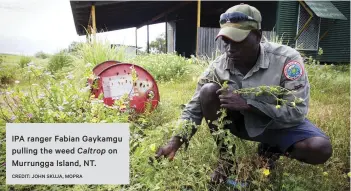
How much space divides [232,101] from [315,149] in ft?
1.36

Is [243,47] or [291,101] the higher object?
[243,47]

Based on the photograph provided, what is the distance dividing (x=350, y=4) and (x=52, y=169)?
27.7ft

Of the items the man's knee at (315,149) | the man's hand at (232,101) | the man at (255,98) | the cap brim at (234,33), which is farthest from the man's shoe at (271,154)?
the cap brim at (234,33)

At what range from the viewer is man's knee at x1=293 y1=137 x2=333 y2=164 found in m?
1.41

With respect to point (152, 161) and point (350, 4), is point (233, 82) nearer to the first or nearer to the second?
point (152, 161)

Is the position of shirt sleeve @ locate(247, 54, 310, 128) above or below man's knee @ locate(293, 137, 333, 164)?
above

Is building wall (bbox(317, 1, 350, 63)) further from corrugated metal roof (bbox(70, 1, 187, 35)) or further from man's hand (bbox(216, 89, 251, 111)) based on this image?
man's hand (bbox(216, 89, 251, 111))

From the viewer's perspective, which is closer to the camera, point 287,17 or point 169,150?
point 169,150

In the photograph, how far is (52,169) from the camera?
3.96 ft

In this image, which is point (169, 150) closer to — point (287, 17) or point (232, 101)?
point (232, 101)

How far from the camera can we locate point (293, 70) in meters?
1.40

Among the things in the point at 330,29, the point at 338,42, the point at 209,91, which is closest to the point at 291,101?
the point at 209,91
